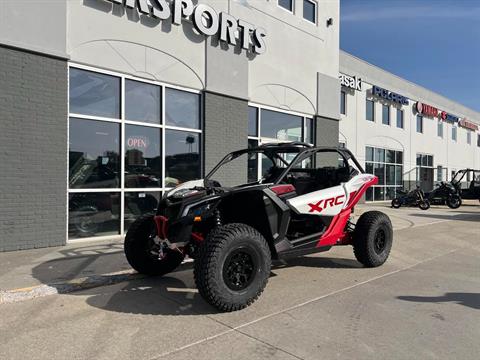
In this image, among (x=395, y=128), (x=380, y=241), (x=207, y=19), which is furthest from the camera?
(x=395, y=128)

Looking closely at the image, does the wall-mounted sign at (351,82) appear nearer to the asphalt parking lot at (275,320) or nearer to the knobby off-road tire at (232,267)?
the asphalt parking lot at (275,320)

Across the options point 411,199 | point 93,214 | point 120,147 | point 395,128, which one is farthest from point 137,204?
point 395,128

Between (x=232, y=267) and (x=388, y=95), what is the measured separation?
2222 cm

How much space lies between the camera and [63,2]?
8.13m

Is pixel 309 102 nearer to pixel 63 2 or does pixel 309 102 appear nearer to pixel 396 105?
pixel 63 2

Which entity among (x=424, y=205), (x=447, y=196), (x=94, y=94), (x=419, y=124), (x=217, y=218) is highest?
(x=419, y=124)

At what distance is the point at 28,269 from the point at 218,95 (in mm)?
6594

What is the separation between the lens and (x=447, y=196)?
67.2 ft

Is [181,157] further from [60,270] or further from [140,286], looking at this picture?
[140,286]

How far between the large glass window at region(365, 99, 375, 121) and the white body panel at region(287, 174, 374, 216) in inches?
693

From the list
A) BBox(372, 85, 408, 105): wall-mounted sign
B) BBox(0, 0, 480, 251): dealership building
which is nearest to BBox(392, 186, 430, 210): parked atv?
BBox(0, 0, 480, 251): dealership building

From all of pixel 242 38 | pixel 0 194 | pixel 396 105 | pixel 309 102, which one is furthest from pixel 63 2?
pixel 396 105

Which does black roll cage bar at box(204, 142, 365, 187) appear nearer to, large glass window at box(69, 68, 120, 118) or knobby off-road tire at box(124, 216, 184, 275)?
knobby off-road tire at box(124, 216, 184, 275)

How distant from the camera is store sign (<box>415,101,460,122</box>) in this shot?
89.8ft
